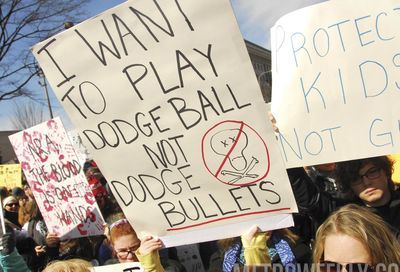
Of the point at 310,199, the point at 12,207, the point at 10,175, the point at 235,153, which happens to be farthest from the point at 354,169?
the point at 10,175

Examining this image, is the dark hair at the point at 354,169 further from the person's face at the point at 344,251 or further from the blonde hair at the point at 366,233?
the person's face at the point at 344,251

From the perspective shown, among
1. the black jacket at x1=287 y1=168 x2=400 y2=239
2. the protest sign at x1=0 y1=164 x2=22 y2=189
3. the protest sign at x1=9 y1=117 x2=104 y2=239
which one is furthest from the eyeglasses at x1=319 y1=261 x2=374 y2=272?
the protest sign at x1=0 y1=164 x2=22 y2=189

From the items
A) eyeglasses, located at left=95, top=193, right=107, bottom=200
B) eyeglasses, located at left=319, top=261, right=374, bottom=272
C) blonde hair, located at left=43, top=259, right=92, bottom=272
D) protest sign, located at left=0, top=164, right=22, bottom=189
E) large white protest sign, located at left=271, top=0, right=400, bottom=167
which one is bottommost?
eyeglasses, located at left=319, top=261, right=374, bottom=272

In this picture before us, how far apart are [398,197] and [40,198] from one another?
2.25m

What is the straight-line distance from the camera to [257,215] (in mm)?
1772

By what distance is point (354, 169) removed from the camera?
7.29 ft

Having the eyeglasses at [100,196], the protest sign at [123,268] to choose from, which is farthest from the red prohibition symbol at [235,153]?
the eyeglasses at [100,196]

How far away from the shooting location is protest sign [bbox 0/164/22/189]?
641cm

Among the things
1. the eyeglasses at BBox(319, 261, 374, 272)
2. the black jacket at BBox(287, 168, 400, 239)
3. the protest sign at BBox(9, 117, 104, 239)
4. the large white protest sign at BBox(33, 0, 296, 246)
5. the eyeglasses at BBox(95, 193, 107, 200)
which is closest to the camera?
the eyeglasses at BBox(319, 261, 374, 272)

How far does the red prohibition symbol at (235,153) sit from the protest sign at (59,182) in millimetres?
1290

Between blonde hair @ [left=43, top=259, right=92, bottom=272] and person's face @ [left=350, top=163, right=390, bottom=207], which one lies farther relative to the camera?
person's face @ [left=350, top=163, right=390, bottom=207]

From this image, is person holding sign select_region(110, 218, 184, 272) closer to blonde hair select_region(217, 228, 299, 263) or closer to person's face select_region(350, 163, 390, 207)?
blonde hair select_region(217, 228, 299, 263)

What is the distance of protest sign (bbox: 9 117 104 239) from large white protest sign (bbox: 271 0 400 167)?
4.66 feet

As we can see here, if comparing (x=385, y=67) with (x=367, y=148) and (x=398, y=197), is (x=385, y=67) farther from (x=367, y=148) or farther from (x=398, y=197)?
(x=398, y=197)
